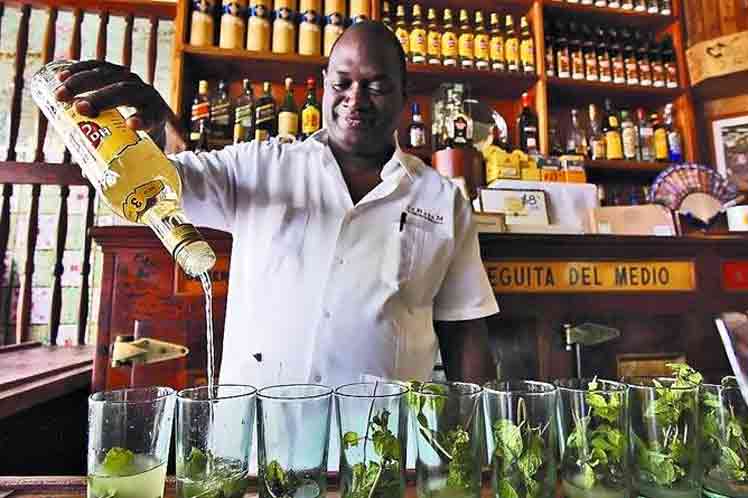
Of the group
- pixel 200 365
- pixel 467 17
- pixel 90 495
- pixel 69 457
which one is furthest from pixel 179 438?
pixel 467 17

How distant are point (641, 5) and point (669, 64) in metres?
0.30

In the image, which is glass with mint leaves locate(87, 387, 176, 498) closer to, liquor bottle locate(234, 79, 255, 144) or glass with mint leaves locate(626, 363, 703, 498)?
glass with mint leaves locate(626, 363, 703, 498)

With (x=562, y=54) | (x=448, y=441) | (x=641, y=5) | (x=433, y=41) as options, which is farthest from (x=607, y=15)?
(x=448, y=441)

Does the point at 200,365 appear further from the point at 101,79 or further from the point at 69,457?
the point at 101,79

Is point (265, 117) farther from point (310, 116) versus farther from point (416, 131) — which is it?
point (416, 131)

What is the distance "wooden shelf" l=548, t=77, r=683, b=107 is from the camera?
1.97 m

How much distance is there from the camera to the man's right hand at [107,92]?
0.58 meters

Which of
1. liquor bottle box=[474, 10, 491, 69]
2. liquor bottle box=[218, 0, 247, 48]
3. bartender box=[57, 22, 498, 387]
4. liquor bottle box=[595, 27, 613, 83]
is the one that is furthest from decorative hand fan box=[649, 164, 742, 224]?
liquor bottle box=[218, 0, 247, 48]

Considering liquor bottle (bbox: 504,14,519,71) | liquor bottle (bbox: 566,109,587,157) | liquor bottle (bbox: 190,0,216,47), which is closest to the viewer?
liquor bottle (bbox: 190,0,216,47)

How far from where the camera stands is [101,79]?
625mm

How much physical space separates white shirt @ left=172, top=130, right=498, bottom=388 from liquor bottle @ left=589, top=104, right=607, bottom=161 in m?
1.39

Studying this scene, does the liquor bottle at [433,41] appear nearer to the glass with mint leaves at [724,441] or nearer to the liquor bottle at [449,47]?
the liquor bottle at [449,47]

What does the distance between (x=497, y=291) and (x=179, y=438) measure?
0.97 m

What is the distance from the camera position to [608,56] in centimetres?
209
